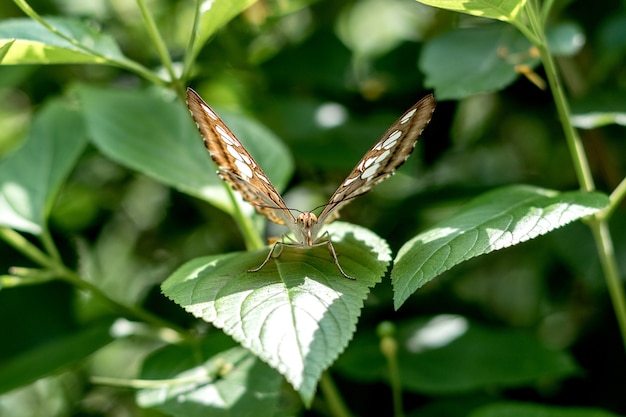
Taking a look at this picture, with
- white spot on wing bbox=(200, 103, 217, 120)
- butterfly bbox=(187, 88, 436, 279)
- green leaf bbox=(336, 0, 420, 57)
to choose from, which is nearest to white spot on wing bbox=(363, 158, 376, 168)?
butterfly bbox=(187, 88, 436, 279)

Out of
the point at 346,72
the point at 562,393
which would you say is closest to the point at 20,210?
the point at 346,72

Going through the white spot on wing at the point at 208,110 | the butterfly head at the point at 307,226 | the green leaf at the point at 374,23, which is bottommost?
the butterfly head at the point at 307,226

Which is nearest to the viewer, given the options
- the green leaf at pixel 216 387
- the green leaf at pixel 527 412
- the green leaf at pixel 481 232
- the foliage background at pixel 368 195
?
the green leaf at pixel 481 232

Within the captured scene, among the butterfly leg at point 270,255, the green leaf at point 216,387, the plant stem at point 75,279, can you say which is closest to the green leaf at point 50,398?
the plant stem at point 75,279

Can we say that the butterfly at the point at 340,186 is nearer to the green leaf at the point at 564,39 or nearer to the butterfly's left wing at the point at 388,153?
the butterfly's left wing at the point at 388,153

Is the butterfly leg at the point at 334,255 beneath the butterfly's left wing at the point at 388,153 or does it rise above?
beneath

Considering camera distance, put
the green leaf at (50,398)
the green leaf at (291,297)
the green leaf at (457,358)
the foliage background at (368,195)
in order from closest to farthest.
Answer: the green leaf at (291,297) < the green leaf at (457,358) < the foliage background at (368,195) < the green leaf at (50,398)
